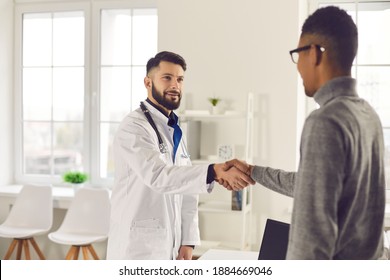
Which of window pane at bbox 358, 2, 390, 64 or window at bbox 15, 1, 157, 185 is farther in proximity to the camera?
window at bbox 15, 1, 157, 185

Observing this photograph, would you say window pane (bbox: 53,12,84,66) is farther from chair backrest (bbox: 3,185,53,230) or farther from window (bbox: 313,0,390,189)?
window (bbox: 313,0,390,189)

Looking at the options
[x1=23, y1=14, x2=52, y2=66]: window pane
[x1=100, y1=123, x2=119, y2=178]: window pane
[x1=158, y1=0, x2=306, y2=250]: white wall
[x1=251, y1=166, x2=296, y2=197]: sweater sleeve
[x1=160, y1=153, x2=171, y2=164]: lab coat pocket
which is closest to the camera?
[x1=251, y1=166, x2=296, y2=197]: sweater sleeve

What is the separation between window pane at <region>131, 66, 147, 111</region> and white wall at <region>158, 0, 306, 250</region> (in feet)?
2.15

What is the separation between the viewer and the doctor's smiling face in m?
2.49

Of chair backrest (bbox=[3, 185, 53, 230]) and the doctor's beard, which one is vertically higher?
the doctor's beard

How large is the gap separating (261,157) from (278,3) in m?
1.09

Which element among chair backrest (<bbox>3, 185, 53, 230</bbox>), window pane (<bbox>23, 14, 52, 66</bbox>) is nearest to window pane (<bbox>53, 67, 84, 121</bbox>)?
window pane (<bbox>23, 14, 52, 66</bbox>)

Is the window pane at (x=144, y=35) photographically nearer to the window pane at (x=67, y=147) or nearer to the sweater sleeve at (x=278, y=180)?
the window pane at (x=67, y=147)

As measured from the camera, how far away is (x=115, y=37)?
4738mm

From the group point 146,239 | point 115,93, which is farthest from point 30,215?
point 146,239

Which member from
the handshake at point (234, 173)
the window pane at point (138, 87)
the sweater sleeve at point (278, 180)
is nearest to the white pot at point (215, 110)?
the window pane at point (138, 87)

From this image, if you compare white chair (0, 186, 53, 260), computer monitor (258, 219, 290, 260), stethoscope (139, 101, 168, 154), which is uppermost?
stethoscope (139, 101, 168, 154)

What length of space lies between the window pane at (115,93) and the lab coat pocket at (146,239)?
2.49 metres

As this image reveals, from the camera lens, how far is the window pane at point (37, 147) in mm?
4953
